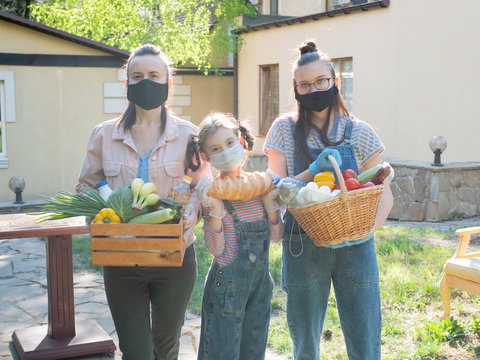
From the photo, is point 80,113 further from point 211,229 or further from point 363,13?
point 211,229

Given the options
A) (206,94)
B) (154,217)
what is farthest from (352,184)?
(206,94)

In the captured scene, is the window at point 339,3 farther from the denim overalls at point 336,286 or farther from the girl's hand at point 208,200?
the girl's hand at point 208,200

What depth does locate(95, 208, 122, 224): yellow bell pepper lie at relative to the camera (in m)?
2.62

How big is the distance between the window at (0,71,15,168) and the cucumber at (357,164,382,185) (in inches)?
369

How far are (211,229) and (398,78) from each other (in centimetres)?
912

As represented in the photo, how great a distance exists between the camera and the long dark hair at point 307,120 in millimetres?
2818

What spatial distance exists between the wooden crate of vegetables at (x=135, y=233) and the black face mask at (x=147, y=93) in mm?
459

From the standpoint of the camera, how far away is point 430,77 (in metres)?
10.6

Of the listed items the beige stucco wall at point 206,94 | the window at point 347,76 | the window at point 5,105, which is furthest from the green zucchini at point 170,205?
the beige stucco wall at point 206,94

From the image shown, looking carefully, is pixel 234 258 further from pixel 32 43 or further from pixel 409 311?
pixel 32 43

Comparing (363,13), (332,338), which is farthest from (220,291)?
(363,13)

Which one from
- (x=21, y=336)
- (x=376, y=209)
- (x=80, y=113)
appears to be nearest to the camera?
(x=376, y=209)

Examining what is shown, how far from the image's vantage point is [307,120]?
2.89 metres

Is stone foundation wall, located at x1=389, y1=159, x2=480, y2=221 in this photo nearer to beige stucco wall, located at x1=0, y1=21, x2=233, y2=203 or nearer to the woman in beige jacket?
beige stucco wall, located at x1=0, y1=21, x2=233, y2=203
